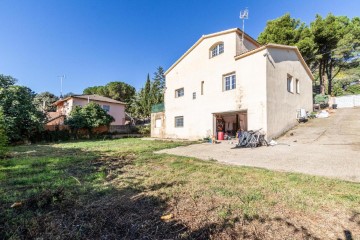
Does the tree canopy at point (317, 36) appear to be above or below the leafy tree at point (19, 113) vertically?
above

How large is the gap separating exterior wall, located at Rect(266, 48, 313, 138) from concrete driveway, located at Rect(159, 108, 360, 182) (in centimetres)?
82

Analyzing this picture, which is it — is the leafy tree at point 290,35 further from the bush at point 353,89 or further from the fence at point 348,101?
the bush at point 353,89

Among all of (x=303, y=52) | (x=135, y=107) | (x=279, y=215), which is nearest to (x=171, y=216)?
(x=279, y=215)

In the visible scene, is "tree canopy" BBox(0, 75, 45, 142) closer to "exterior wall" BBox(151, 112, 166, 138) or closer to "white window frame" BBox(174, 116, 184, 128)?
"exterior wall" BBox(151, 112, 166, 138)

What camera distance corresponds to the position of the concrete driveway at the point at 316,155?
17.0ft

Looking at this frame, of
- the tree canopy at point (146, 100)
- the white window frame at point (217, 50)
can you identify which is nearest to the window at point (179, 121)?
the white window frame at point (217, 50)

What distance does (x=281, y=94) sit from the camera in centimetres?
1233

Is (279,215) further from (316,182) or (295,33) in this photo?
(295,33)

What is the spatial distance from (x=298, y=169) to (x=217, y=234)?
4.17 m

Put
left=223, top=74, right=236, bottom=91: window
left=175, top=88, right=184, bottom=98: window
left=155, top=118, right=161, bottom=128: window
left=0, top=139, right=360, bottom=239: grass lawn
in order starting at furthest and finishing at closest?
left=155, top=118, right=161, bottom=128: window → left=175, top=88, right=184, bottom=98: window → left=223, top=74, right=236, bottom=91: window → left=0, top=139, right=360, bottom=239: grass lawn

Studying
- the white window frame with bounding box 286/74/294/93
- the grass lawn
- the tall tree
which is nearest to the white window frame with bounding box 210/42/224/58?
the white window frame with bounding box 286/74/294/93

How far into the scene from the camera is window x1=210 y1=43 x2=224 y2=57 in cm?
1410

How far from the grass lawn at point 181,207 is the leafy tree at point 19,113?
13417 mm

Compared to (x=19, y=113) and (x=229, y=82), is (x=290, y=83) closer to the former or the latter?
(x=229, y=82)
